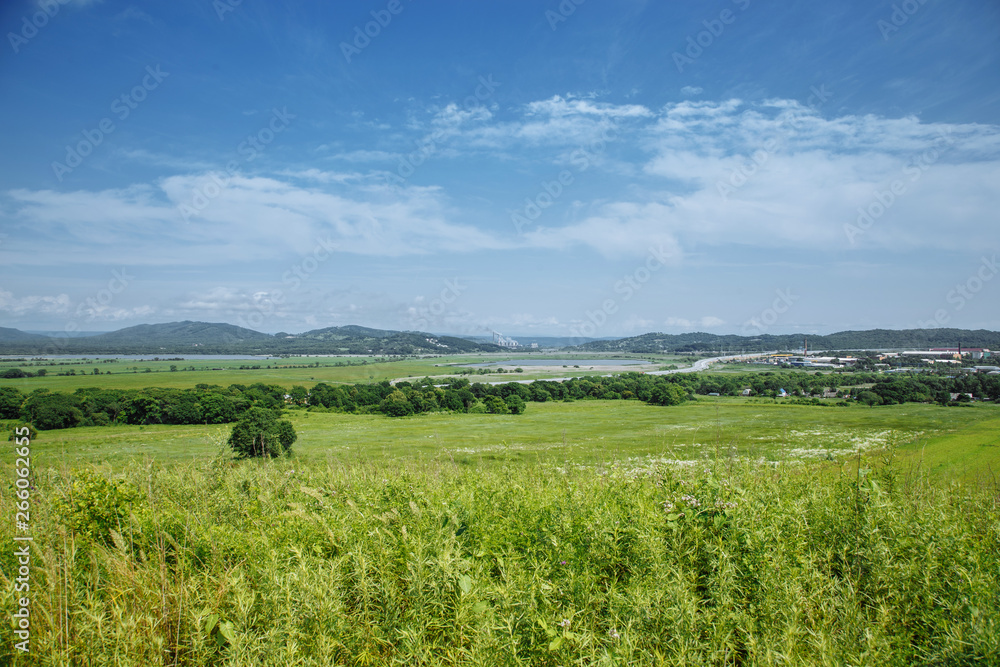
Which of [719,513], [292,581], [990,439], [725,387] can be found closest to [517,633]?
[292,581]

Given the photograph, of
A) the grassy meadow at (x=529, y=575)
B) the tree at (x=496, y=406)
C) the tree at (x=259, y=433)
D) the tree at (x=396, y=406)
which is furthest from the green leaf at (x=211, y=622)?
the tree at (x=496, y=406)

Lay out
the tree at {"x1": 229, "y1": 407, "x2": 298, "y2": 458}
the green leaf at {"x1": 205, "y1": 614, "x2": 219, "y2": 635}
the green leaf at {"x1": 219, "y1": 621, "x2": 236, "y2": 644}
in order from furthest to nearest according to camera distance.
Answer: the tree at {"x1": 229, "y1": 407, "x2": 298, "y2": 458}, the green leaf at {"x1": 205, "y1": 614, "x2": 219, "y2": 635}, the green leaf at {"x1": 219, "y1": 621, "x2": 236, "y2": 644}

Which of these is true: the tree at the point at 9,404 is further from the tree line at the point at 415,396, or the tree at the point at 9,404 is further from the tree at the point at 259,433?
the tree at the point at 259,433

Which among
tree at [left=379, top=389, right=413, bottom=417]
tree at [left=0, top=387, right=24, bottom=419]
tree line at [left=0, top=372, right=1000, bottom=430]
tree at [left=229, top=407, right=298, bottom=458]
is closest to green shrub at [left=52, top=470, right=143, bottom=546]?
tree at [left=229, top=407, right=298, bottom=458]

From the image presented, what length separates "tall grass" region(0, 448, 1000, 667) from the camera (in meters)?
3.91

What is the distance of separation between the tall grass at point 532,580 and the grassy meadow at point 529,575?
3cm

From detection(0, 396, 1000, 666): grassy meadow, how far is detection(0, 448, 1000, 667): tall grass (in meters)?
0.03

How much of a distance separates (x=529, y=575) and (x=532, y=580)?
1.15ft

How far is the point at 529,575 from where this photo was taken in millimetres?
4875

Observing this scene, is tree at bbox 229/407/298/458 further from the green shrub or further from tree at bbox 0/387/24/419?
tree at bbox 0/387/24/419

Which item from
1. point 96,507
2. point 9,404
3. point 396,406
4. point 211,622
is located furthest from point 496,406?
point 211,622

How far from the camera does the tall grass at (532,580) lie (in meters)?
3.91

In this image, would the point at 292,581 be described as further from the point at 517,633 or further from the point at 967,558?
the point at 967,558

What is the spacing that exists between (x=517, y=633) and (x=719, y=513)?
2.94 meters
